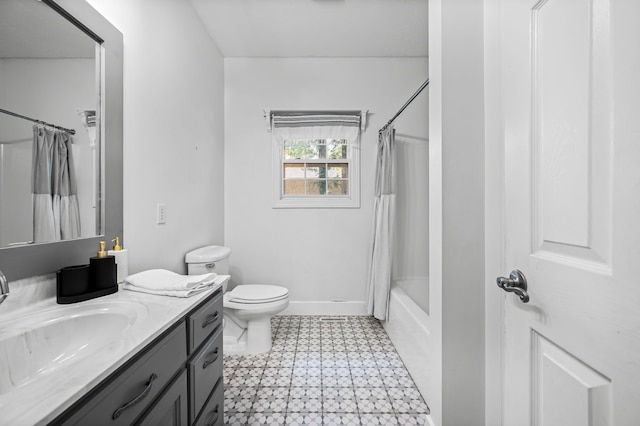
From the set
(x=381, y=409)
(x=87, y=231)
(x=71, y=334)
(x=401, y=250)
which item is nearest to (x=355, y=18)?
(x=401, y=250)

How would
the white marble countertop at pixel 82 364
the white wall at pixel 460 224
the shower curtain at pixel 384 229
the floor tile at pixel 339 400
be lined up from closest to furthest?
the white marble countertop at pixel 82 364 → the white wall at pixel 460 224 → the floor tile at pixel 339 400 → the shower curtain at pixel 384 229

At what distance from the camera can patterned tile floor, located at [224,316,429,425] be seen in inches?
55.3

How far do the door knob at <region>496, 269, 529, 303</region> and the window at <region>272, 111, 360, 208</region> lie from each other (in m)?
1.89

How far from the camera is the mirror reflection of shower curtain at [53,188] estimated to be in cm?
92

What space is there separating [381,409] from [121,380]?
54.1 inches

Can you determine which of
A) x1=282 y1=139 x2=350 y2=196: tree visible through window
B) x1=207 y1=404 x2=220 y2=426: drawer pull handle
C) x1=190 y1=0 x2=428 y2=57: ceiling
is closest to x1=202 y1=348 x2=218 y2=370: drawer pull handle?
x1=207 y1=404 x2=220 y2=426: drawer pull handle

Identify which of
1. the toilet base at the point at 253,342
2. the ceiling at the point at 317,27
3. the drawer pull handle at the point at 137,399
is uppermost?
the ceiling at the point at 317,27

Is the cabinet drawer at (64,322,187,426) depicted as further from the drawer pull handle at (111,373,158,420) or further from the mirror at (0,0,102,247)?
the mirror at (0,0,102,247)

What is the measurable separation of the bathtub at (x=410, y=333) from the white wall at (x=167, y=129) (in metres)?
1.63

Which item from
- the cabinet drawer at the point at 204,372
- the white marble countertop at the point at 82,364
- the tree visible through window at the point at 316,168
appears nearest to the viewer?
the white marble countertop at the point at 82,364

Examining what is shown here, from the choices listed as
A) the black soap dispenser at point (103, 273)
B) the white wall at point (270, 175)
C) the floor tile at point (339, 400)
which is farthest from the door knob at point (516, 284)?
the white wall at point (270, 175)

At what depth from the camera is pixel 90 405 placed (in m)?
0.51

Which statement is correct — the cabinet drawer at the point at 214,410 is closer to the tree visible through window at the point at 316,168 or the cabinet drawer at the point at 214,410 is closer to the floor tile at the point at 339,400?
the floor tile at the point at 339,400

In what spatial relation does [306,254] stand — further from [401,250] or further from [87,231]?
[87,231]
